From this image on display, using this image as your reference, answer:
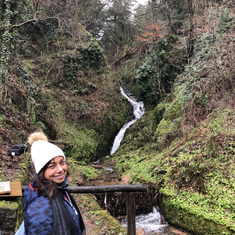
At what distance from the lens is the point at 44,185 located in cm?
171

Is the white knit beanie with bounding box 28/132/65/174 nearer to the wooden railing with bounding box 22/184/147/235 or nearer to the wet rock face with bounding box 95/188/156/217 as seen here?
the wooden railing with bounding box 22/184/147/235

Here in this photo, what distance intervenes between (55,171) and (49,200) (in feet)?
0.89

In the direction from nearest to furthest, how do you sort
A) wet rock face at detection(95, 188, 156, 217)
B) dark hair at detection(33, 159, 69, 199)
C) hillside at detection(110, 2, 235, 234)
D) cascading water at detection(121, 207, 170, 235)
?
1. dark hair at detection(33, 159, 69, 199)
2. hillside at detection(110, 2, 235, 234)
3. cascading water at detection(121, 207, 170, 235)
4. wet rock face at detection(95, 188, 156, 217)

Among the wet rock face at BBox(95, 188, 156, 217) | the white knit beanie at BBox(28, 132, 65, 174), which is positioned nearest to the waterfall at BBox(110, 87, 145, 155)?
the wet rock face at BBox(95, 188, 156, 217)

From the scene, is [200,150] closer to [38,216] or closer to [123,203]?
[123,203]

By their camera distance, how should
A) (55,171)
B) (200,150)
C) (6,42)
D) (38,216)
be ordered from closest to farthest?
(38,216) < (55,171) < (200,150) < (6,42)

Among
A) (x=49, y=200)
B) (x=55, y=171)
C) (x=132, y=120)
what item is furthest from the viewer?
(x=132, y=120)

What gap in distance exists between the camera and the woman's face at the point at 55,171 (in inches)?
71.8

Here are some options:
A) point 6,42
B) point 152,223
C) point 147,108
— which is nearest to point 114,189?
point 152,223

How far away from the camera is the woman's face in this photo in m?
1.82

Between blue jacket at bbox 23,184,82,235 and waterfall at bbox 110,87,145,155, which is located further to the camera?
waterfall at bbox 110,87,145,155

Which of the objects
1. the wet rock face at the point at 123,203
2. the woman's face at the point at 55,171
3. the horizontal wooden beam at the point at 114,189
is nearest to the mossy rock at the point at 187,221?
the wet rock face at the point at 123,203

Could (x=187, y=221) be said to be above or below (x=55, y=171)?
below

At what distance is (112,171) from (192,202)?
→ 18.2 ft
